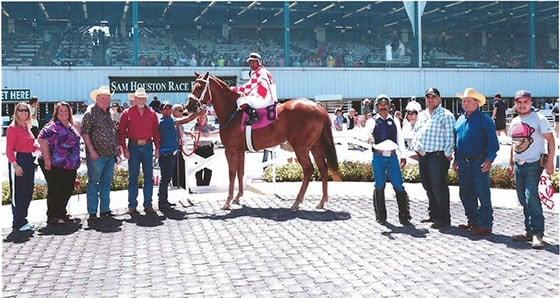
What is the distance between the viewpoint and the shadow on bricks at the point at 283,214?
8.47 meters

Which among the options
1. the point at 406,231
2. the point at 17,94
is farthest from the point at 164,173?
the point at 17,94

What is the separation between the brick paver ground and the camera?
5.08 meters

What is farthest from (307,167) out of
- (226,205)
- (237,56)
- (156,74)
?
(237,56)

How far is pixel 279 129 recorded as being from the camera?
9398mm

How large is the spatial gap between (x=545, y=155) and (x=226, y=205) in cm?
468

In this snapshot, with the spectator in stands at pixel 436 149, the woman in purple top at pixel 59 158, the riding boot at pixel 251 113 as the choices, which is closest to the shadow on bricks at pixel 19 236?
the woman in purple top at pixel 59 158

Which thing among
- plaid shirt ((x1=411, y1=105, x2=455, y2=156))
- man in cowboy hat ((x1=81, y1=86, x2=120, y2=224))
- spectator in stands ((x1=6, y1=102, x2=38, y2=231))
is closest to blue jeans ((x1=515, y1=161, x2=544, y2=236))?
plaid shirt ((x1=411, y1=105, x2=455, y2=156))

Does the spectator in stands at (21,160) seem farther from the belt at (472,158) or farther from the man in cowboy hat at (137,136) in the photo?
the belt at (472,158)

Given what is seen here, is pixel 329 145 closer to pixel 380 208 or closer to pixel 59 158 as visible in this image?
pixel 380 208

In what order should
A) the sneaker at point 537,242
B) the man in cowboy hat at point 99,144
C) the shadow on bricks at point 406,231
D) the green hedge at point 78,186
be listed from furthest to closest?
the green hedge at point 78,186, the man in cowboy hat at point 99,144, the shadow on bricks at point 406,231, the sneaker at point 537,242

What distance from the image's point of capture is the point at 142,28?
109ft

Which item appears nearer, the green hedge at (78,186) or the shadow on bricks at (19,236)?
the shadow on bricks at (19,236)

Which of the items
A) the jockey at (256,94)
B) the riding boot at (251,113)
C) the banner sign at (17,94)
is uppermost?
the banner sign at (17,94)

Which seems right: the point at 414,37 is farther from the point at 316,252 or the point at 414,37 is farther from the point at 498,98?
the point at 316,252
